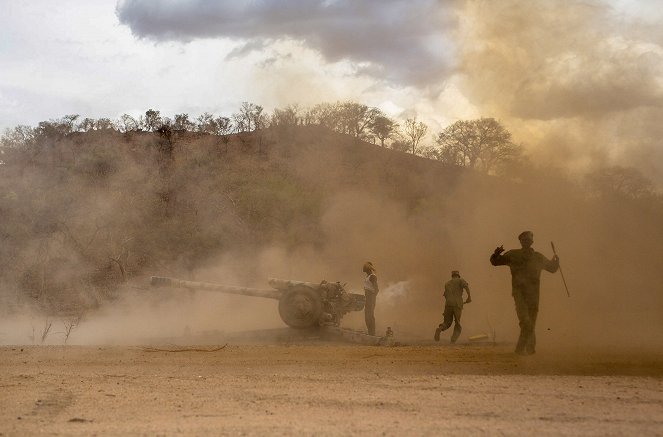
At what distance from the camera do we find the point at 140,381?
959 cm

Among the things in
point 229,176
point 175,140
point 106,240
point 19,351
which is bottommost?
point 19,351

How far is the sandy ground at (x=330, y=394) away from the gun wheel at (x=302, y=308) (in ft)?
11.1

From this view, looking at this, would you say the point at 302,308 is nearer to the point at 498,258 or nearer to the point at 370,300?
the point at 370,300

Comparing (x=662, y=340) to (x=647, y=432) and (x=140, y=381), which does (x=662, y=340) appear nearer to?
(x=647, y=432)

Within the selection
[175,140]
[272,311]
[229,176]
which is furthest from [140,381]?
[175,140]

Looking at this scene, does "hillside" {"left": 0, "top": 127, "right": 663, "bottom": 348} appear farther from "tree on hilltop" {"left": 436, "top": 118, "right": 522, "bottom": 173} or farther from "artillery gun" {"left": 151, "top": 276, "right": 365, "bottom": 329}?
"artillery gun" {"left": 151, "top": 276, "right": 365, "bottom": 329}

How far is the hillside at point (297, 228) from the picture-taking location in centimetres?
2520

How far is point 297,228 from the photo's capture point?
116ft

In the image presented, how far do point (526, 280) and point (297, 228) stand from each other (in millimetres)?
23244

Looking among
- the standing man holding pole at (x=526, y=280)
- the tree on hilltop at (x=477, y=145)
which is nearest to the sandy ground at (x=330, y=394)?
the standing man holding pole at (x=526, y=280)

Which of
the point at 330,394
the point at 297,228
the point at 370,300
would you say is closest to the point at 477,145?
the point at 297,228

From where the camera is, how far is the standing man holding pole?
40.5 ft

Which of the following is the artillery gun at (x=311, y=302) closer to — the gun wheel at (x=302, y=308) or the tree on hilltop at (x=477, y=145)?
the gun wheel at (x=302, y=308)

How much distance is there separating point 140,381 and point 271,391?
6.51 ft
